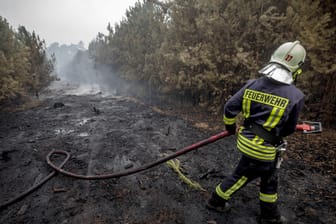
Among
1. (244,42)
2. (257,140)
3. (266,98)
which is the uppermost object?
(244,42)

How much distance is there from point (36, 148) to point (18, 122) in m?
4.72

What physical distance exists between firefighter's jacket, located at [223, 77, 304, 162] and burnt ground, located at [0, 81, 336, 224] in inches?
51.4

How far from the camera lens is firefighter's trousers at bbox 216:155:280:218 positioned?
8.24ft

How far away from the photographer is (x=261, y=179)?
2.67 metres

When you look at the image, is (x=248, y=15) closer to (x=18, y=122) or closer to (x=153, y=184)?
(x=153, y=184)

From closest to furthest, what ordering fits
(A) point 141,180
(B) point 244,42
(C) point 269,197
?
(C) point 269,197, (A) point 141,180, (B) point 244,42

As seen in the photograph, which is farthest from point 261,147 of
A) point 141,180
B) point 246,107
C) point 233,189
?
point 141,180

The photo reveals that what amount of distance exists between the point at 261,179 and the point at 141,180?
2369 millimetres

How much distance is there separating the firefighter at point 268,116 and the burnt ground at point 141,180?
2.53ft

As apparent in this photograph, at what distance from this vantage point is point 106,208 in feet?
10.1

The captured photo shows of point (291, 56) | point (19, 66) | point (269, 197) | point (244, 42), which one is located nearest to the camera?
point (291, 56)

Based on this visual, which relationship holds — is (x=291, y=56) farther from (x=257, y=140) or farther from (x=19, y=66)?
(x=19, y=66)

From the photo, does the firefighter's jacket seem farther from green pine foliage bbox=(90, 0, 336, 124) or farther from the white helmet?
green pine foliage bbox=(90, 0, 336, 124)

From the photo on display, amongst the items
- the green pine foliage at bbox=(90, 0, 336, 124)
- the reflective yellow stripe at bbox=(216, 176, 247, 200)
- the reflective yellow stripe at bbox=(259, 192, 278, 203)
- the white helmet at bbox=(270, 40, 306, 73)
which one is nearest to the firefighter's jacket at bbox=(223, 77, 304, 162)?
the white helmet at bbox=(270, 40, 306, 73)
